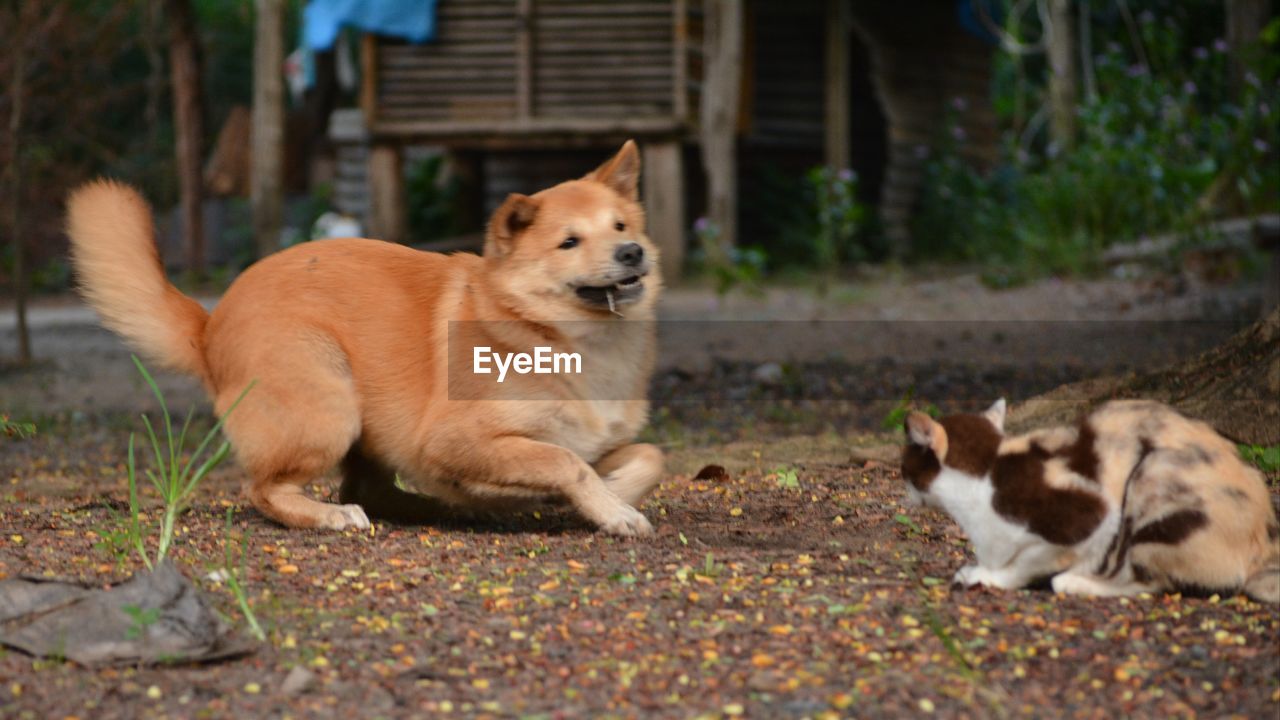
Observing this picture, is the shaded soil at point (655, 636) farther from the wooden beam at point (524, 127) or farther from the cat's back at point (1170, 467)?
the wooden beam at point (524, 127)

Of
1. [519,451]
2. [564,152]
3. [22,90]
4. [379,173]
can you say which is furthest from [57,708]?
[564,152]

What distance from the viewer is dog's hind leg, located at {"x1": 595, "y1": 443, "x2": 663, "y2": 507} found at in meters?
4.48

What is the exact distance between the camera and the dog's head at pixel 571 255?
14.4 ft

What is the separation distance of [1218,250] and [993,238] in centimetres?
376

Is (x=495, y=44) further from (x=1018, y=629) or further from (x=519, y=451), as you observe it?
(x=1018, y=629)

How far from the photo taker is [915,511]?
15.1 feet

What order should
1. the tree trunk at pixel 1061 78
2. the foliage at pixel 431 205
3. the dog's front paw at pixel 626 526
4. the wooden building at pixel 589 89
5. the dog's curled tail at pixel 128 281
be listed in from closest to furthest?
the dog's front paw at pixel 626 526 < the dog's curled tail at pixel 128 281 < the wooden building at pixel 589 89 < the tree trunk at pixel 1061 78 < the foliage at pixel 431 205

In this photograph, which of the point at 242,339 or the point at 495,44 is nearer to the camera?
the point at 242,339

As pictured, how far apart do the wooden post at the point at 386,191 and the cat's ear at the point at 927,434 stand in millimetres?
12813

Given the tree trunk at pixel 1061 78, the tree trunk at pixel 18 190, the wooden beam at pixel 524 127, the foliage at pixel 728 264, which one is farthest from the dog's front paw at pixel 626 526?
the tree trunk at pixel 1061 78

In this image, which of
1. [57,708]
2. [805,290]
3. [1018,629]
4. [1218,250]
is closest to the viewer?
[57,708]

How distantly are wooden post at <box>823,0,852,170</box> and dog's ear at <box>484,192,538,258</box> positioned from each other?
43.2ft

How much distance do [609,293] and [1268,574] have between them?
1967 millimetres

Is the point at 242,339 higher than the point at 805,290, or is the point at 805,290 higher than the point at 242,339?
the point at 242,339
